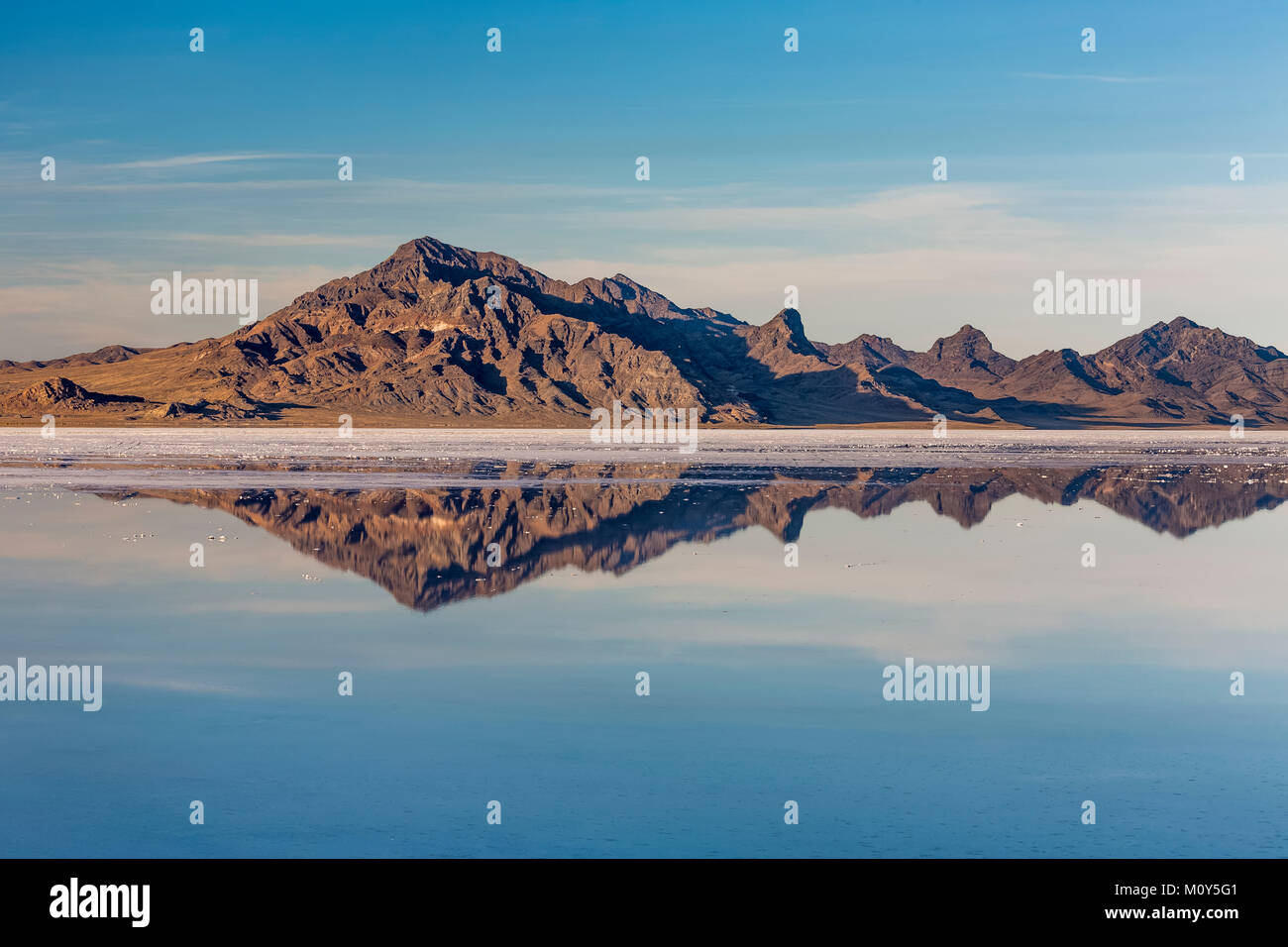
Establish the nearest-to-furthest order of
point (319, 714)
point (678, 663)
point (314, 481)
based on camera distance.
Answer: point (319, 714)
point (678, 663)
point (314, 481)

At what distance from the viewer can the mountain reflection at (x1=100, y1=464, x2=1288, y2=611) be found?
91.0 feet

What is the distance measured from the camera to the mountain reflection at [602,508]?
2775 cm

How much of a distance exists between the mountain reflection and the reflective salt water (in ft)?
0.98

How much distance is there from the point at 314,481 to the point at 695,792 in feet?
145

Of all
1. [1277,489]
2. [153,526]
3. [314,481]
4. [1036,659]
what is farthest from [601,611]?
[1277,489]

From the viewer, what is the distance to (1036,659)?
17.9m
